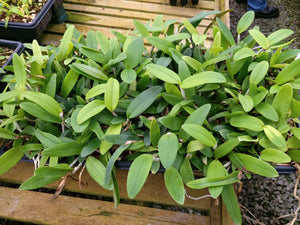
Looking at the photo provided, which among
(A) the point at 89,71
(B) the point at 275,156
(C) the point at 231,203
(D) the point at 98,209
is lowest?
(D) the point at 98,209

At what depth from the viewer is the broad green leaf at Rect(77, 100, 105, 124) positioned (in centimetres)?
67

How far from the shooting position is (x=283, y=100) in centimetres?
66

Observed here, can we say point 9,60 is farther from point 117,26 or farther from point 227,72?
point 227,72

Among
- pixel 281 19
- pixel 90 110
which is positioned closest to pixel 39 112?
pixel 90 110

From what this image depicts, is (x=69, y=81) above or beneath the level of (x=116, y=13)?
above

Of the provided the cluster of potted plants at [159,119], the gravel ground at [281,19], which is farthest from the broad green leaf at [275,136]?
the gravel ground at [281,19]

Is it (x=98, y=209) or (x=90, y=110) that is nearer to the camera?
(x=90, y=110)

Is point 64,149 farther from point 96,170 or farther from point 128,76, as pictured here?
point 128,76

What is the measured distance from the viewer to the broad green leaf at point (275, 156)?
62cm

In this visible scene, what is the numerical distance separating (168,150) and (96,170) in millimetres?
217

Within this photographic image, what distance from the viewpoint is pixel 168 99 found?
0.73m

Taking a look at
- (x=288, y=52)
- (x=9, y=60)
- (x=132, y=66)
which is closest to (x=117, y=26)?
(x=9, y=60)

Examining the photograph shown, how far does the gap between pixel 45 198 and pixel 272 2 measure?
2598mm

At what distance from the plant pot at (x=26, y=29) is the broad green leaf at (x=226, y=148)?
1108 millimetres
